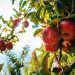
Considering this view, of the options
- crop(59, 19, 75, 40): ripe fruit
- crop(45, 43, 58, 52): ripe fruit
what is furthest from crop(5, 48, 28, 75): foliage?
crop(59, 19, 75, 40): ripe fruit

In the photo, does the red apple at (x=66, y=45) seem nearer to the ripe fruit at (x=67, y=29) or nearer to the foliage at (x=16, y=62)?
the ripe fruit at (x=67, y=29)

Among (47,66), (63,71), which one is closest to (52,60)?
(47,66)

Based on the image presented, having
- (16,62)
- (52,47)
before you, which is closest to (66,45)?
(52,47)

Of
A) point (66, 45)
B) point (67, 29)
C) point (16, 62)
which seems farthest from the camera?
point (16, 62)

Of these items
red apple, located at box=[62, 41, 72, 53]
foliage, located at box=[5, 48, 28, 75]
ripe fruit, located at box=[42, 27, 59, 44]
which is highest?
ripe fruit, located at box=[42, 27, 59, 44]

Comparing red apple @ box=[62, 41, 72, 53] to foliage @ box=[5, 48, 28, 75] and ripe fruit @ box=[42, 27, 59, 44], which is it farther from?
foliage @ box=[5, 48, 28, 75]

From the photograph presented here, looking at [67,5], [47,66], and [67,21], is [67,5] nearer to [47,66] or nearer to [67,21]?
[67,21]

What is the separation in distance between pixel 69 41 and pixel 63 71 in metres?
0.18

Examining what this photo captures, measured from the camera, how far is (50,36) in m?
1.35

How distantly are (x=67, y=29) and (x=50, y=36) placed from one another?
12 centimetres

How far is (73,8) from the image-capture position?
4.54ft

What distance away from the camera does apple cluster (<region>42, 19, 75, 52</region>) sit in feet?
4.17

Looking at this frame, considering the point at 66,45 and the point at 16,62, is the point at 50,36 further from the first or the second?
the point at 16,62

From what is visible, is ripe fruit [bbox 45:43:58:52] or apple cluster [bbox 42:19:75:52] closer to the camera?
apple cluster [bbox 42:19:75:52]
